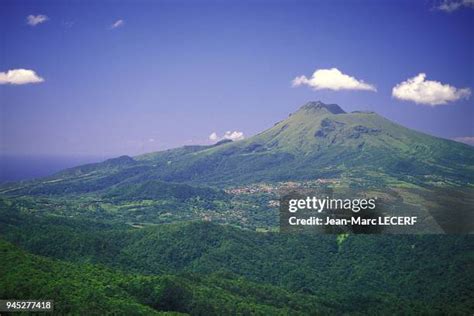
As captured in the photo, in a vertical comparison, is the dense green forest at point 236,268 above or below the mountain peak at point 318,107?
below

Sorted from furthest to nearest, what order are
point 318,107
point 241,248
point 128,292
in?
1. point 318,107
2. point 241,248
3. point 128,292

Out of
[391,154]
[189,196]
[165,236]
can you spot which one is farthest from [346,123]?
[165,236]

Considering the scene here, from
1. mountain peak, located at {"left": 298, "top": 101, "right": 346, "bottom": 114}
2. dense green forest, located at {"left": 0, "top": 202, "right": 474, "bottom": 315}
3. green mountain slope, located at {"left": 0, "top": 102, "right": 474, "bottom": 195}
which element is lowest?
dense green forest, located at {"left": 0, "top": 202, "right": 474, "bottom": 315}

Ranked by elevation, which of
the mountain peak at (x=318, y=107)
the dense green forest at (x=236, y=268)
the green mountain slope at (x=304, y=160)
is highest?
the mountain peak at (x=318, y=107)

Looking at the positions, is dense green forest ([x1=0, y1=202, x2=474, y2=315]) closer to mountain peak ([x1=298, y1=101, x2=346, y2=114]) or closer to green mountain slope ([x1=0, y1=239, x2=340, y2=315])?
green mountain slope ([x1=0, y1=239, x2=340, y2=315])

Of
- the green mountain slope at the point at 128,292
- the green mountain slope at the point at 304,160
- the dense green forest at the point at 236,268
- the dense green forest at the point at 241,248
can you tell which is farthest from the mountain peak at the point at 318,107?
the green mountain slope at the point at 128,292

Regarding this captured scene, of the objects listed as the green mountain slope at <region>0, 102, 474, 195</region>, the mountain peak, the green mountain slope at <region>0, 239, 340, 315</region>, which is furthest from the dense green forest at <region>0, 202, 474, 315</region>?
the mountain peak

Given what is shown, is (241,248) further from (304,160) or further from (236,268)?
(304,160)

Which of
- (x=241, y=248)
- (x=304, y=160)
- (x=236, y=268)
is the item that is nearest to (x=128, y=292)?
(x=236, y=268)

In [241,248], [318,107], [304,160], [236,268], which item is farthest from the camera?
[318,107]

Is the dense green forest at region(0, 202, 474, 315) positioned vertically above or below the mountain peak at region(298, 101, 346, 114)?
below

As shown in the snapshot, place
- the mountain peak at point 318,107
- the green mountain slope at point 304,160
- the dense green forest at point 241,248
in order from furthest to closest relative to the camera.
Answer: the mountain peak at point 318,107, the green mountain slope at point 304,160, the dense green forest at point 241,248

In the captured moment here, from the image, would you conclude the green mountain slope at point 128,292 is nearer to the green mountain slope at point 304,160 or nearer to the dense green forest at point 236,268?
the dense green forest at point 236,268
